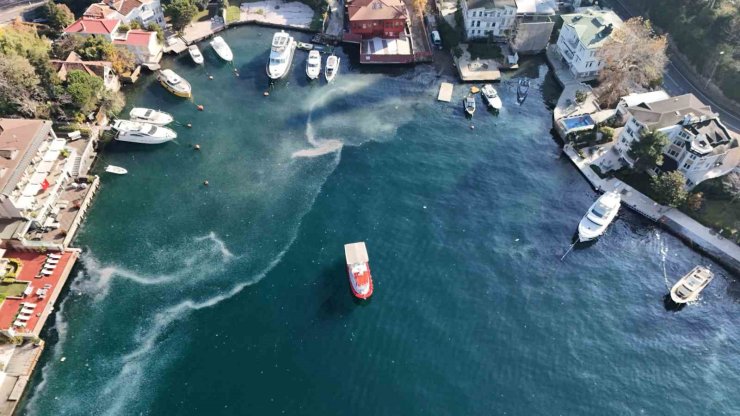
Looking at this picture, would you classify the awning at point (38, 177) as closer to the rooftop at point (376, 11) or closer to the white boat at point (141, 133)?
the white boat at point (141, 133)

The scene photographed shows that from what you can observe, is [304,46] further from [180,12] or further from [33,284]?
[33,284]

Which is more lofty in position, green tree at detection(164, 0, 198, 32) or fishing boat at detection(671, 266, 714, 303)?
green tree at detection(164, 0, 198, 32)

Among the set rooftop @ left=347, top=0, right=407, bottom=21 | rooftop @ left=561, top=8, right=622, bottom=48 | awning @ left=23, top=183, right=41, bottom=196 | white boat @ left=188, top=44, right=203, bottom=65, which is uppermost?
rooftop @ left=561, top=8, right=622, bottom=48

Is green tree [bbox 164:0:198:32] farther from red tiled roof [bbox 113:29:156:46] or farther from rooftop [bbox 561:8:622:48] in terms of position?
rooftop [bbox 561:8:622:48]

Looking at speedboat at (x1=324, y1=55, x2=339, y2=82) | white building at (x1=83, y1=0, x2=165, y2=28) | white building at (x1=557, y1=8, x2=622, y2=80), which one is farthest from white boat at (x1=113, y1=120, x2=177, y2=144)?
white building at (x1=557, y1=8, x2=622, y2=80)

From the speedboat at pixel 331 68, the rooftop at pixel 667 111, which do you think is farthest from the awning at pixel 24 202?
the rooftop at pixel 667 111

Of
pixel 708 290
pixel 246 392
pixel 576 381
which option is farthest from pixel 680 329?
pixel 246 392
